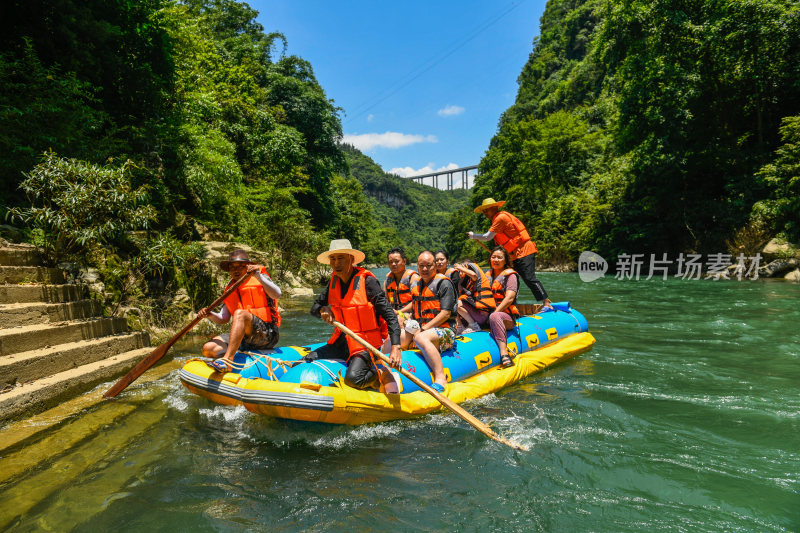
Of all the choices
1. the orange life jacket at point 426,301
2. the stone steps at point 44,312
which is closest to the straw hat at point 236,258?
the orange life jacket at point 426,301

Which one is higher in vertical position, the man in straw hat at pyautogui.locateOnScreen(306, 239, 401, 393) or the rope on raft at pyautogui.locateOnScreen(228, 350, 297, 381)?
the man in straw hat at pyautogui.locateOnScreen(306, 239, 401, 393)

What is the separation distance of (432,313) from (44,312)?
4.60 metres

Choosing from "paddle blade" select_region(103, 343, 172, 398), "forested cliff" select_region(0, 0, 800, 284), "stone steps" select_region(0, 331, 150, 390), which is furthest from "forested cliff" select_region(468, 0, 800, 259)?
"stone steps" select_region(0, 331, 150, 390)

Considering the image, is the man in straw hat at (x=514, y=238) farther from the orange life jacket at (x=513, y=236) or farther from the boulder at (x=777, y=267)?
the boulder at (x=777, y=267)

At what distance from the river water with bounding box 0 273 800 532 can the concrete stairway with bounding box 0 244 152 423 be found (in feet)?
1.45

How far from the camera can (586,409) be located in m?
4.45

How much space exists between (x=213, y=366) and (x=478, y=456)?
2605 millimetres

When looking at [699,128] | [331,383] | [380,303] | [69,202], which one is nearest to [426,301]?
[380,303]

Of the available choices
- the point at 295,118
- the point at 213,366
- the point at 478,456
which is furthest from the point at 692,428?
the point at 295,118

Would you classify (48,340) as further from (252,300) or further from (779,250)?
(779,250)

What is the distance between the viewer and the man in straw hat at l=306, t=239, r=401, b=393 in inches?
158

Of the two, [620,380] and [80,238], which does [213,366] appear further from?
[620,380]

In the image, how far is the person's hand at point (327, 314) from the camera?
4.11 m

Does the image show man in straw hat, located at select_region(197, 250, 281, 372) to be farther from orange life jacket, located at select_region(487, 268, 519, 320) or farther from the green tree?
orange life jacket, located at select_region(487, 268, 519, 320)
